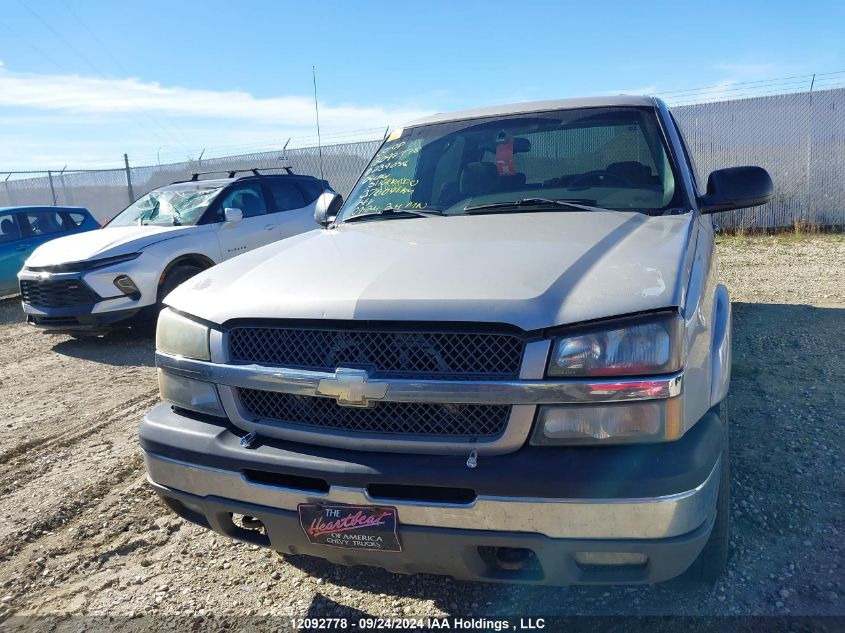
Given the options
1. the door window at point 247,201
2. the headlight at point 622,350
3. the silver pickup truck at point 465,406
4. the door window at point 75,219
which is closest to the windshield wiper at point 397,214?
the silver pickup truck at point 465,406

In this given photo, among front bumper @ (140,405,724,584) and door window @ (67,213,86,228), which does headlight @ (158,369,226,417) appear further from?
door window @ (67,213,86,228)

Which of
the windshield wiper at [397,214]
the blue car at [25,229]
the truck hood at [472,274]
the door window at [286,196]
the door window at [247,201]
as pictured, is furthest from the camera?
the blue car at [25,229]

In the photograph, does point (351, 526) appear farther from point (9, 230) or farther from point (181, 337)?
point (9, 230)

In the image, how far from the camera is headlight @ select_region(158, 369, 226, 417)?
227cm

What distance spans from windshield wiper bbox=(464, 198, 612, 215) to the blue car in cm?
938

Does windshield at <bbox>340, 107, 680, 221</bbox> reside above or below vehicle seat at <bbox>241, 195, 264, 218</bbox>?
above

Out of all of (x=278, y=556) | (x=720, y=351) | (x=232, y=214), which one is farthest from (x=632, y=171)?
(x=232, y=214)

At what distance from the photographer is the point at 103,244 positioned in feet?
22.5

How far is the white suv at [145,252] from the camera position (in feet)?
21.7

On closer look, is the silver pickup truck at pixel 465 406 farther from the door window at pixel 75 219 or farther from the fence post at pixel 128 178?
the fence post at pixel 128 178

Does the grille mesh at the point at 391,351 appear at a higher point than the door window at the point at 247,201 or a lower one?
lower

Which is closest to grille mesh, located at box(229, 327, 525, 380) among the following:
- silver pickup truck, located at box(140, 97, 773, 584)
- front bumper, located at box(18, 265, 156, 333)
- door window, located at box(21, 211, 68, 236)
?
silver pickup truck, located at box(140, 97, 773, 584)

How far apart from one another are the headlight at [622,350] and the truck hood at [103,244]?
6.08 metres

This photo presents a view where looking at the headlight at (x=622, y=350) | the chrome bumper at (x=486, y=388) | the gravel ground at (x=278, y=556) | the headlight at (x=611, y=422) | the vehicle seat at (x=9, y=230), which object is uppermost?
the vehicle seat at (x=9, y=230)
